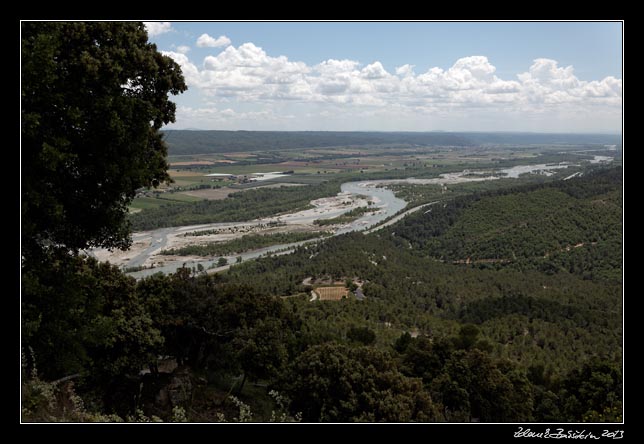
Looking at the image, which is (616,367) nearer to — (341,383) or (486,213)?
(341,383)

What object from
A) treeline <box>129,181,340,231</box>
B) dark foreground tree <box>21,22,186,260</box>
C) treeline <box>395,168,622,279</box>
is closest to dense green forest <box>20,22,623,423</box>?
dark foreground tree <box>21,22,186,260</box>

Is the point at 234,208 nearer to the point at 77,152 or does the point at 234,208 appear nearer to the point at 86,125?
the point at 77,152

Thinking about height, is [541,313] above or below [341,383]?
below

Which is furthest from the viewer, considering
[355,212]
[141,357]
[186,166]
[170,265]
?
[186,166]

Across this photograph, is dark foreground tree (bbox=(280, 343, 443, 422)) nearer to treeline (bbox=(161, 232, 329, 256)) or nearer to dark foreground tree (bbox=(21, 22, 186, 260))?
dark foreground tree (bbox=(21, 22, 186, 260))

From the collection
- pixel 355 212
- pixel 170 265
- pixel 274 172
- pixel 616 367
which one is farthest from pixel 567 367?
pixel 274 172
